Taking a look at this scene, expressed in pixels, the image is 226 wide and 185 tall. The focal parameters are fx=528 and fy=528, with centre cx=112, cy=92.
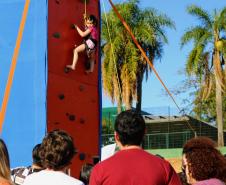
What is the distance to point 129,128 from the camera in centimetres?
387

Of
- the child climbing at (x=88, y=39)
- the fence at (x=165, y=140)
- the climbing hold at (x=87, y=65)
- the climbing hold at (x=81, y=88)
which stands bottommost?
the fence at (x=165, y=140)

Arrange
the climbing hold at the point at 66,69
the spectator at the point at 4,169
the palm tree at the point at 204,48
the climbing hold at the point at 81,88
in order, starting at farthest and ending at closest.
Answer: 1. the palm tree at the point at 204,48
2. the climbing hold at the point at 81,88
3. the climbing hold at the point at 66,69
4. the spectator at the point at 4,169

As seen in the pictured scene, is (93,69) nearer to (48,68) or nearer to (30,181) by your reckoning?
(48,68)

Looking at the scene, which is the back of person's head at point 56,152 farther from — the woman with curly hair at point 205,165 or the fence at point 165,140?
the fence at point 165,140

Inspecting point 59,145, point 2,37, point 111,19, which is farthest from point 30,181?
point 111,19

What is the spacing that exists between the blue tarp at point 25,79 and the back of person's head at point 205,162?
5.25 m

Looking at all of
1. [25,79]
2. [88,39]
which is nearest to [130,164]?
[25,79]

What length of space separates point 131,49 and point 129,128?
22.7m

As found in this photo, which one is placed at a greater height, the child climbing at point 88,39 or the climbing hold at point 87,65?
the child climbing at point 88,39

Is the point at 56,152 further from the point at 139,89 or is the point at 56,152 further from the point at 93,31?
the point at 139,89

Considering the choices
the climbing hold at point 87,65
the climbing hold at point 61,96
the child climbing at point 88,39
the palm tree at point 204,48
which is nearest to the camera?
the climbing hold at point 61,96

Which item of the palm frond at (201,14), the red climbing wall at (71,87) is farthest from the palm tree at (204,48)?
the red climbing wall at (71,87)

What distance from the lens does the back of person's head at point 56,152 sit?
13.0ft

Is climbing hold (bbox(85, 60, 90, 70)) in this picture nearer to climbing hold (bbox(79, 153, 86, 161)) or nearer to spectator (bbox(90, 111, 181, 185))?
climbing hold (bbox(79, 153, 86, 161))
